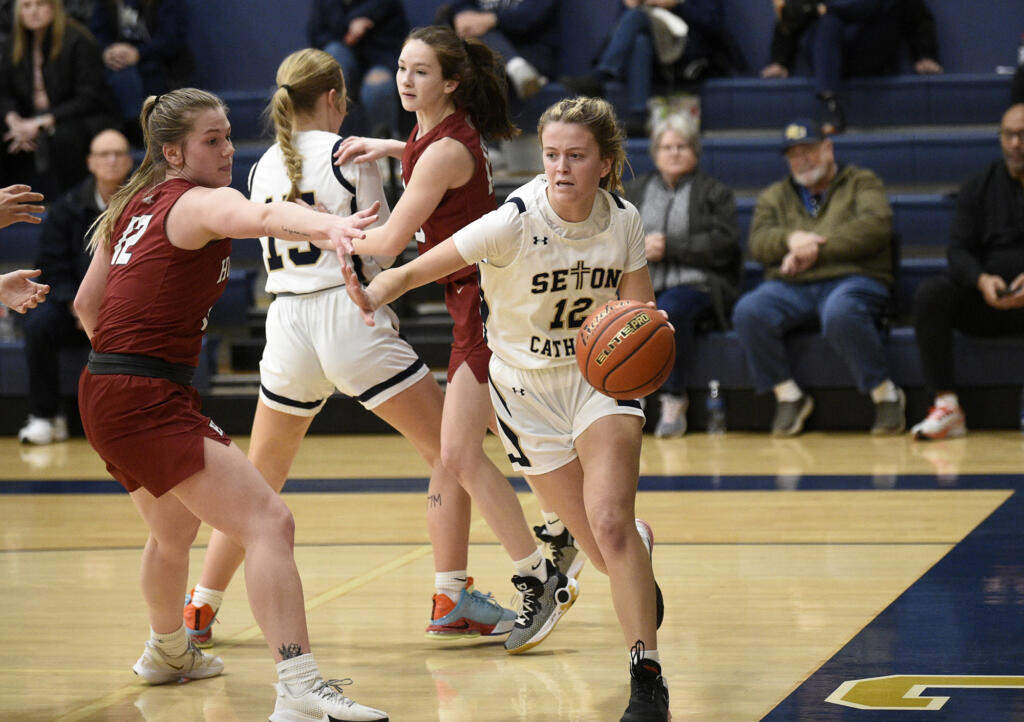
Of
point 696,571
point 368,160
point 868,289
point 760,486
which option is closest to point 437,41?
point 368,160

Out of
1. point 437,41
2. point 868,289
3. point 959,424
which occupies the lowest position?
point 959,424

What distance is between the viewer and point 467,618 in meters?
4.48

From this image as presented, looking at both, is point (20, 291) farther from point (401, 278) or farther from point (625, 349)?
point (625, 349)

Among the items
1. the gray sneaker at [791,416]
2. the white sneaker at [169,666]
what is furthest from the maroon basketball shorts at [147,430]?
the gray sneaker at [791,416]

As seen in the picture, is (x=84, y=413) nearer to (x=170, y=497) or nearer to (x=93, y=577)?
(x=170, y=497)

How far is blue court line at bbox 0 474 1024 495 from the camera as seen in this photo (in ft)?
21.5

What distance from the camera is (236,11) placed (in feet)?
40.3

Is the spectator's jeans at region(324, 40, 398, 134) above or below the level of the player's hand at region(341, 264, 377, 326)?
above

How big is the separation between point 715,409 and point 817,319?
786 millimetres

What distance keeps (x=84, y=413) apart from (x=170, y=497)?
320 mm

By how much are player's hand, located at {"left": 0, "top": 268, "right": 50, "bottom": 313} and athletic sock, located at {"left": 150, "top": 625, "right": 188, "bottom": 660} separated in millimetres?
970

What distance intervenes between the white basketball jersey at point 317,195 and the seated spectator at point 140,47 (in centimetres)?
683

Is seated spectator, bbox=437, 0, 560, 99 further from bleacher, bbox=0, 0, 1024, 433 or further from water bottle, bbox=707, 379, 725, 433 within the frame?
water bottle, bbox=707, 379, 725, 433

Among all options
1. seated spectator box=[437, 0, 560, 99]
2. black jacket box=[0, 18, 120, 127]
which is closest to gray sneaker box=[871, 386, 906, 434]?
seated spectator box=[437, 0, 560, 99]
